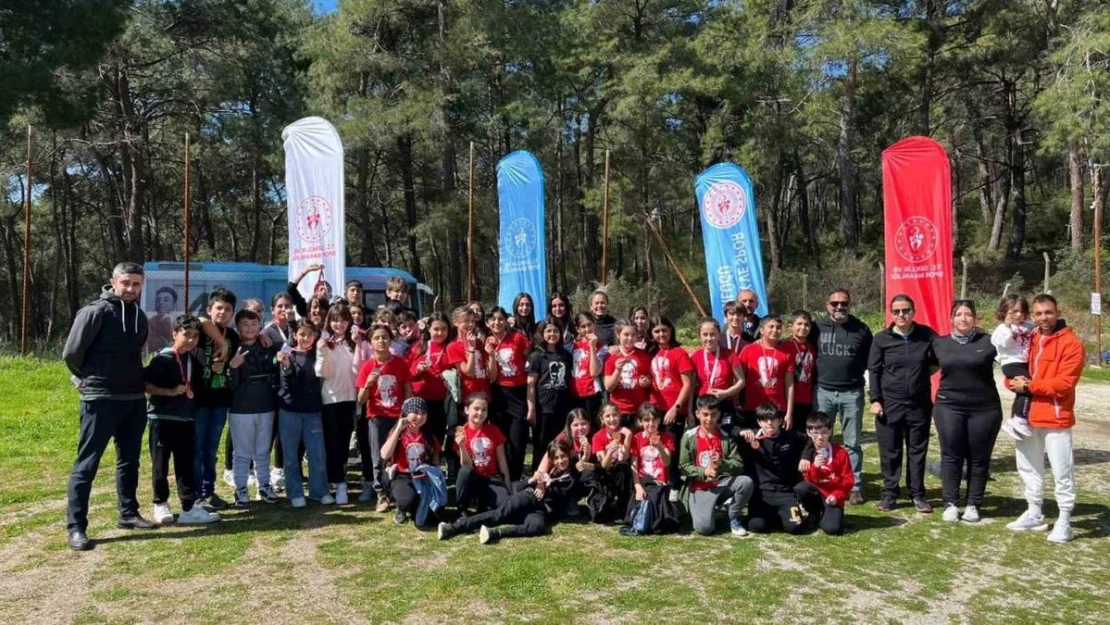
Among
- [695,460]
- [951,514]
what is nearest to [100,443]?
[695,460]

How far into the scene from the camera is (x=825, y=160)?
3469 centimetres

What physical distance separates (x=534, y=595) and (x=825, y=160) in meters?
34.1

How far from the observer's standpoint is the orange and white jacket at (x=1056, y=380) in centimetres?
484

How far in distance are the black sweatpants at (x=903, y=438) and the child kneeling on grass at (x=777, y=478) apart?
2.30ft

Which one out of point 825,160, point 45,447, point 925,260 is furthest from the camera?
point 825,160

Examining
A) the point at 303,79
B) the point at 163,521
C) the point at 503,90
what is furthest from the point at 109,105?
the point at 163,521

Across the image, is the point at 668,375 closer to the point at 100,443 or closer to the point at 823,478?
the point at 823,478

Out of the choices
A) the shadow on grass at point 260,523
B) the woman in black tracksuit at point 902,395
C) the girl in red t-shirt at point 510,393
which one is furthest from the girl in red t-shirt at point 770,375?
the shadow on grass at point 260,523

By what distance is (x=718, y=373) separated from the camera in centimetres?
582

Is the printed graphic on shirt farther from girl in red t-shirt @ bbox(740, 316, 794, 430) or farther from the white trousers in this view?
the white trousers

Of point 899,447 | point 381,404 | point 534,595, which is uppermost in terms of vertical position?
point 381,404

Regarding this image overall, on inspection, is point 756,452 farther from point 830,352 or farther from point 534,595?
point 534,595

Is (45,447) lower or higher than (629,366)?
lower

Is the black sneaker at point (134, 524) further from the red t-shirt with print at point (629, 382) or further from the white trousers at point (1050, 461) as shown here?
the white trousers at point (1050, 461)
